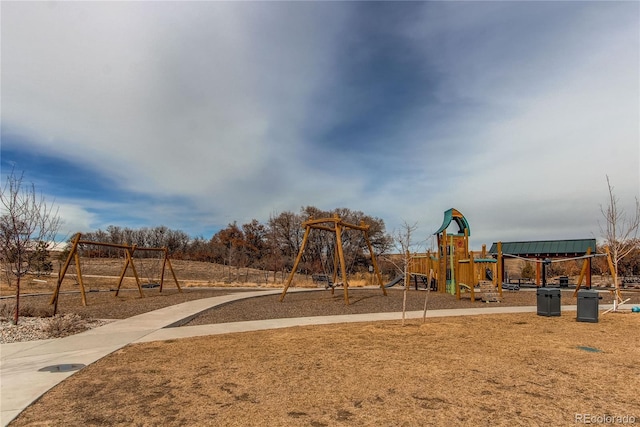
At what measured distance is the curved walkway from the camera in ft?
16.9

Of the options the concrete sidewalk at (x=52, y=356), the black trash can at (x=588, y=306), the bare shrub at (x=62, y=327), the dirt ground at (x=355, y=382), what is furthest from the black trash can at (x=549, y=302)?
the bare shrub at (x=62, y=327)

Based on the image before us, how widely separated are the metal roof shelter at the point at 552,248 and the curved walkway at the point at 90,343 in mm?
18653

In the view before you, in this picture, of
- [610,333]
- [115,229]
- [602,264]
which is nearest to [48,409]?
[610,333]

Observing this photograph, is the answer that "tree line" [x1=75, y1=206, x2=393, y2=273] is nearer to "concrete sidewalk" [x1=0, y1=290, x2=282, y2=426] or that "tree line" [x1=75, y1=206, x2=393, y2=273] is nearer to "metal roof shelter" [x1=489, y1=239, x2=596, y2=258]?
"metal roof shelter" [x1=489, y1=239, x2=596, y2=258]

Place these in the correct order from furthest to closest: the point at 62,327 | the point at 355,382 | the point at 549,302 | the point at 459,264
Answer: the point at 459,264 → the point at 549,302 → the point at 62,327 → the point at 355,382

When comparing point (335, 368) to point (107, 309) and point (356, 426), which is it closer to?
point (356, 426)

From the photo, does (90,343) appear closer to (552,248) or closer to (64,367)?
(64,367)

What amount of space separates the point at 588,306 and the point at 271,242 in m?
46.5

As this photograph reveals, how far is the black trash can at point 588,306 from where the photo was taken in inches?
430

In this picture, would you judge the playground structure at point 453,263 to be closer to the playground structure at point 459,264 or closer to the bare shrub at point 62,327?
the playground structure at point 459,264

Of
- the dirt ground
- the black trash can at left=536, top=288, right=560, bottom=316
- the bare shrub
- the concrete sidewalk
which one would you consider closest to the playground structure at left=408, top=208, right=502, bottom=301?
the black trash can at left=536, top=288, right=560, bottom=316

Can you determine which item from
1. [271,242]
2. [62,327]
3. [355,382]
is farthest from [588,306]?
[271,242]

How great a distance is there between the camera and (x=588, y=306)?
11023 millimetres

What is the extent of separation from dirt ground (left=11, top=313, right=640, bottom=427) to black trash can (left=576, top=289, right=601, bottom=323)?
2265mm
